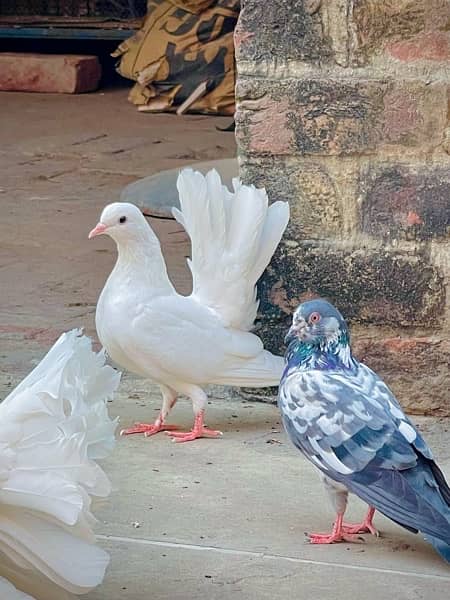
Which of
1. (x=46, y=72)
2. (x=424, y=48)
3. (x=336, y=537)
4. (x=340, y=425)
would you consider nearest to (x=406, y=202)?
(x=424, y=48)

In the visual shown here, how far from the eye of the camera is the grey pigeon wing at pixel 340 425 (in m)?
3.42

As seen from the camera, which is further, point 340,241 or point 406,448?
point 340,241

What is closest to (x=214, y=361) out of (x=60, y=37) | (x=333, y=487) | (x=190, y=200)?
(x=190, y=200)

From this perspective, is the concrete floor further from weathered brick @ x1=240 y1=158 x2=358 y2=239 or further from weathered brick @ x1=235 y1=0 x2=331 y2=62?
weathered brick @ x1=235 y1=0 x2=331 y2=62

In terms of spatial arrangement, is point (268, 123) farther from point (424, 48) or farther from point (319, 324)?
point (319, 324)

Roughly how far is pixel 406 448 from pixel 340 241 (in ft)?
4.40

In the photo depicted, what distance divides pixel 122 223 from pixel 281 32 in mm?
812

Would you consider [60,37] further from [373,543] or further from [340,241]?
[373,543]

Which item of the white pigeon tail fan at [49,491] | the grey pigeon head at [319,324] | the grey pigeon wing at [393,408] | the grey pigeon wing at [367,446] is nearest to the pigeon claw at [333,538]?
the grey pigeon wing at [367,446]

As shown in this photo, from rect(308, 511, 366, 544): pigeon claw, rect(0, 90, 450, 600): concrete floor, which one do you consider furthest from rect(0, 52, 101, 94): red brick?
rect(308, 511, 366, 544): pigeon claw

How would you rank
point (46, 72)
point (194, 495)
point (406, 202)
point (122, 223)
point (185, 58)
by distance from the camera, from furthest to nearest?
point (46, 72) < point (185, 58) < point (406, 202) < point (122, 223) < point (194, 495)

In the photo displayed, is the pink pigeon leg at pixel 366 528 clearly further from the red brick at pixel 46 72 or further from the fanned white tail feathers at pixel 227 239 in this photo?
the red brick at pixel 46 72

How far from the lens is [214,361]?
14.6 feet

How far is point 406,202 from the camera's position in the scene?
178 inches
